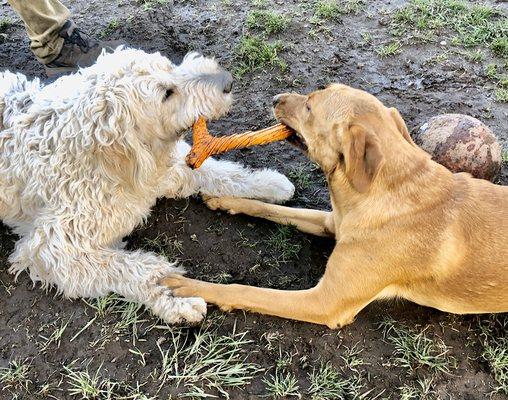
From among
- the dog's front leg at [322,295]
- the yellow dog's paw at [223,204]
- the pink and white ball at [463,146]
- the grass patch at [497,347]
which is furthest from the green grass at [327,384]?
the pink and white ball at [463,146]

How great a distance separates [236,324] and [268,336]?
226 millimetres

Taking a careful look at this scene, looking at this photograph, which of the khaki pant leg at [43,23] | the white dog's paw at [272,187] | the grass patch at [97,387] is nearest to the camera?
the grass patch at [97,387]

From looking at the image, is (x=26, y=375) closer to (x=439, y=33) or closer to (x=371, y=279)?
(x=371, y=279)

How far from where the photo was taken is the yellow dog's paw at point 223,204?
417 centimetres

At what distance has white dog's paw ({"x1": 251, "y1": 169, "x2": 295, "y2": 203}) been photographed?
14.1 ft

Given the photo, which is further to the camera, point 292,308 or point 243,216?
point 243,216

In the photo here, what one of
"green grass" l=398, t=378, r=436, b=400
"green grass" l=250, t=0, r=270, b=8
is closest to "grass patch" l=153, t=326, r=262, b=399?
"green grass" l=398, t=378, r=436, b=400

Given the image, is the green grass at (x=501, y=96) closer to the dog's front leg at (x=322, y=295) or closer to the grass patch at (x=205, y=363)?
the dog's front leg at (x=322, y=295)

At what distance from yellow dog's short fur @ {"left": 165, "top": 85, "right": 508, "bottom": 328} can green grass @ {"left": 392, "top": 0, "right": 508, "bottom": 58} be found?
9.70 feet

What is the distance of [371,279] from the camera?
3.23 metres

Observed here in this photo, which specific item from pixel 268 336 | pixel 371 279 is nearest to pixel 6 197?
pixel 268 336

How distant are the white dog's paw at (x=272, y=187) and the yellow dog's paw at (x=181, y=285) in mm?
1039

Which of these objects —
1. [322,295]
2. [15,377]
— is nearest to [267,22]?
[322,295]

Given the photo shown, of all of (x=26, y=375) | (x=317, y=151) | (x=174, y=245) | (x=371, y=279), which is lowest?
(x=26, y=375)
